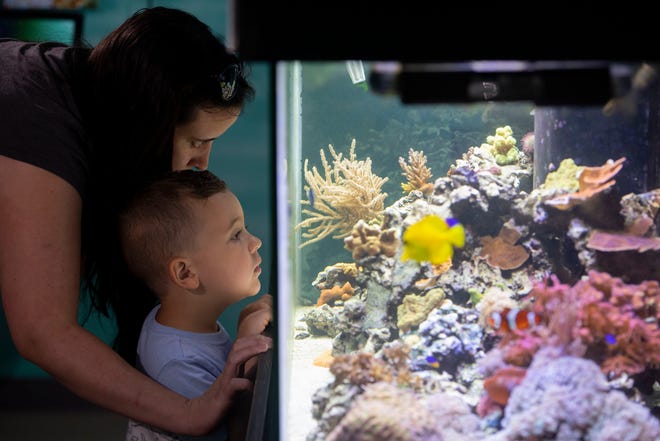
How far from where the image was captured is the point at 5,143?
121 centimetres

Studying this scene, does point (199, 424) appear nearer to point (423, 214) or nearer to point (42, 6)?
point (423, 214)

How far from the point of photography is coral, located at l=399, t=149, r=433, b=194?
2.79 ft

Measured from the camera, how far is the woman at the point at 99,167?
1.14 m

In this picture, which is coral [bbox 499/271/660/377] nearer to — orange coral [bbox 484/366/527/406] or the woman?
orange coral [bbox 484/366/527/406]

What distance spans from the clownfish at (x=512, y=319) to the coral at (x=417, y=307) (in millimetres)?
66

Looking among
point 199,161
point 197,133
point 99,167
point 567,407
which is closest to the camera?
point 567,407

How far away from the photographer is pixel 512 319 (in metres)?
0.76

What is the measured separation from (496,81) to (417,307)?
0.28m

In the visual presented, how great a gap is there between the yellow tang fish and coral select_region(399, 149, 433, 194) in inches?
2.3

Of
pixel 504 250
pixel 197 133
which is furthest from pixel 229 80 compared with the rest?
pixel 504 250

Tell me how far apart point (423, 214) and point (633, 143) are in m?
0.26

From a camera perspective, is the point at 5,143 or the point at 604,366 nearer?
the point at 604,366

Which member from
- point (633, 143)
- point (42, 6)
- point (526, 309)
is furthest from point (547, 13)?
point (42, 6)

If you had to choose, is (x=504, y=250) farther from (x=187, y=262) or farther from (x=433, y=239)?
(x=187, y=262)
